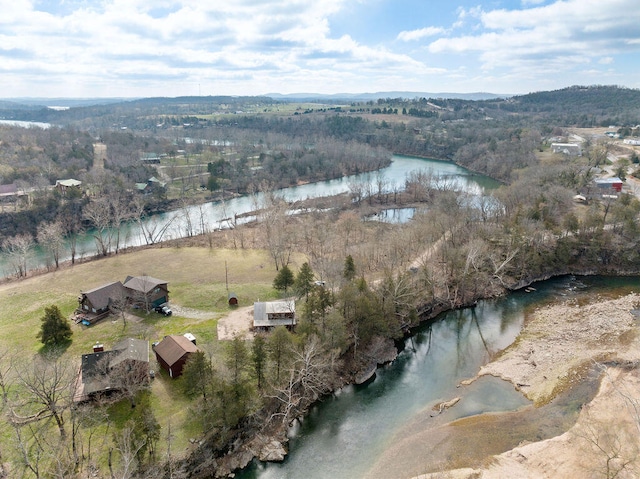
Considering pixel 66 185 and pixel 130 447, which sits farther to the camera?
pixel 66 185

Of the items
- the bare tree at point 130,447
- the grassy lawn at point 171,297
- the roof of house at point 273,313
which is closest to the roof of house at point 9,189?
the grassy lawn at point 171,297

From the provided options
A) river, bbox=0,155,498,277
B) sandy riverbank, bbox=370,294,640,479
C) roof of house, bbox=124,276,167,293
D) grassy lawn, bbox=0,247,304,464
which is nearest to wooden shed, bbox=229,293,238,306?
grassy lawn, bbox=0,247,304,464

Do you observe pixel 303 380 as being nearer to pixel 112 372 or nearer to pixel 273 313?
pixel 273 313

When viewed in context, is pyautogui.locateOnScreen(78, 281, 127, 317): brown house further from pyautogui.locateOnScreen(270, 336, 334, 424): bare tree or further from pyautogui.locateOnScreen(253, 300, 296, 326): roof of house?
pyautogui.locateOnScreen(270, 336, 334, 424): bare tree

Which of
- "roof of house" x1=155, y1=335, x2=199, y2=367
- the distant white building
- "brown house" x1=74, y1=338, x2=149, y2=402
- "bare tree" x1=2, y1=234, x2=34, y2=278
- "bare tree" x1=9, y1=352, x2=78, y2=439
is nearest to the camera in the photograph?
"bare tree" x1=9, y1=352, x2=78, y2=439

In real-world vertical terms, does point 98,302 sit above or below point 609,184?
below

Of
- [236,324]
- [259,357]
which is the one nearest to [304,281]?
[236,324]
